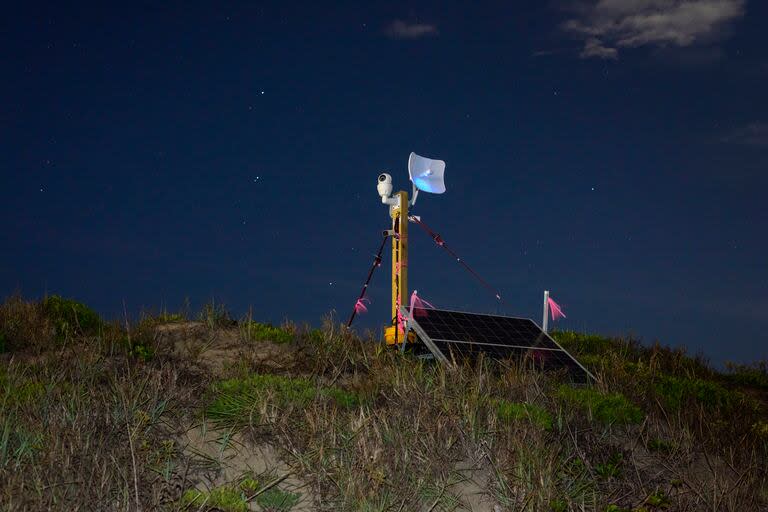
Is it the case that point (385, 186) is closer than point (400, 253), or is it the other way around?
point (400, 253)

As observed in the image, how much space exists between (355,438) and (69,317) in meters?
8.18

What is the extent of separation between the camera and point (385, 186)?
15.4 m

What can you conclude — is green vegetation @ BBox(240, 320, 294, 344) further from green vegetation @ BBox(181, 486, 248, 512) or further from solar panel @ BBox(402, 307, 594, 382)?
green vegetation @ BBox(181, 486, 248, 512)

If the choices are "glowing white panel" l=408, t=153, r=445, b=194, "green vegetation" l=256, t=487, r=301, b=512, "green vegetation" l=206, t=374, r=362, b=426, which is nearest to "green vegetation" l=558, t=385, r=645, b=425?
"green vegetation" l=206, t=374, r=362, b=426

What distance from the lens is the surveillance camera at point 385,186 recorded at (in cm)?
1538

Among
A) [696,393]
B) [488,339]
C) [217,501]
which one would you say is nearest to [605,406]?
[488,339]

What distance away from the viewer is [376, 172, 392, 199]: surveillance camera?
15375 mm

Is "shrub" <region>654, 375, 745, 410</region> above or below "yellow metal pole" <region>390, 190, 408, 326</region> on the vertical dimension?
below

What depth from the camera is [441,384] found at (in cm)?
823

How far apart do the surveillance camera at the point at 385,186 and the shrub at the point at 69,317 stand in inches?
248

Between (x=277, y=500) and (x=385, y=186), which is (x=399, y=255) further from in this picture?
(x=277, y=500)

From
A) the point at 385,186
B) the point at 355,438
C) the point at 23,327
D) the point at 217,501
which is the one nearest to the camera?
the point at 217,501

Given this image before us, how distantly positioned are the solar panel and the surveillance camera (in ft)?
11.6

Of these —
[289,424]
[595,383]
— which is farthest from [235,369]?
[595,383]
